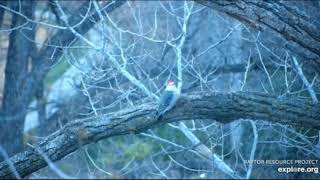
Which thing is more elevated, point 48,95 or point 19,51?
point 19,51

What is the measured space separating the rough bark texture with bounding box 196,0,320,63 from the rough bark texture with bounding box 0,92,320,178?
55 cm

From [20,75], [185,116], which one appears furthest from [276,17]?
[20,75]

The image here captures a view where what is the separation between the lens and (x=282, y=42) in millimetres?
5508

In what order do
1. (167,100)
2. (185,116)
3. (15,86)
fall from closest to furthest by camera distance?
(167,100), (185,116), (15,86)

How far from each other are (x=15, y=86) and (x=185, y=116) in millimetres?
5237

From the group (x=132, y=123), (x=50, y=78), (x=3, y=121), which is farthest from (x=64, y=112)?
(x=132, y=123)

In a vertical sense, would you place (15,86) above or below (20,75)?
below

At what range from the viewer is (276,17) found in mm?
5316

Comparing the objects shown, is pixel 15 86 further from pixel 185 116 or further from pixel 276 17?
pixel 276 17

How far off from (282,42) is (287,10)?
1.01 ft

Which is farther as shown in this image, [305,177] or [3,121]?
[3,121]

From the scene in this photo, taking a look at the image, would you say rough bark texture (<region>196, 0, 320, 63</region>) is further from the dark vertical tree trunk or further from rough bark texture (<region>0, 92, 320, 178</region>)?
the dark vertical tree trunk

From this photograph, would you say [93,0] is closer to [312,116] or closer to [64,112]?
[64,112]

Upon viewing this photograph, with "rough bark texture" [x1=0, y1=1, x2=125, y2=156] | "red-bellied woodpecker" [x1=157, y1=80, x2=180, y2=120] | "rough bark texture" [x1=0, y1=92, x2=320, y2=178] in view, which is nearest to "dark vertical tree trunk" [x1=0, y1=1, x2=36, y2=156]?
"rough bark texture" [x1=0, y1=1, x2=125, y2=156]
